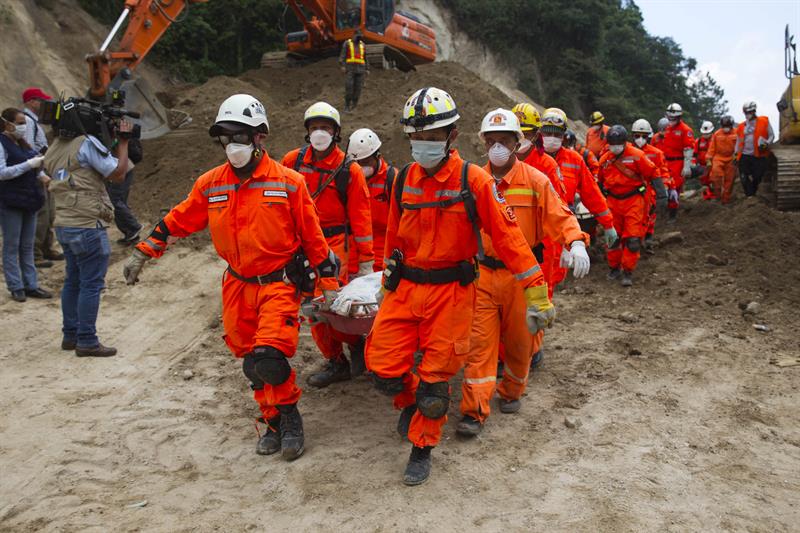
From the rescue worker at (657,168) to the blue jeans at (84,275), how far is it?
692 centimetres

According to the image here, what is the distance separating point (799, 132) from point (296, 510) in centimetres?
1268

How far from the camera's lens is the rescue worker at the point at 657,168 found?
953cm

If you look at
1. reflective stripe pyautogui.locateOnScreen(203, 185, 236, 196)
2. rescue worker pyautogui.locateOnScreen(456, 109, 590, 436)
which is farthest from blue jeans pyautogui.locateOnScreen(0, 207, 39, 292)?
rescue worker pyautogui.locateOnScreen(456, 109, 590, 436)

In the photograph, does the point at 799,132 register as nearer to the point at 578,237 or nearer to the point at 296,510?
the point at 578,237

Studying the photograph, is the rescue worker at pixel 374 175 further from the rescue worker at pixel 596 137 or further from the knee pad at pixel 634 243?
the rescue worker at pixel 596 137

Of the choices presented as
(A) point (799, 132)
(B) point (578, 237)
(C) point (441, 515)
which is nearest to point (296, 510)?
(C) point (441, 515)

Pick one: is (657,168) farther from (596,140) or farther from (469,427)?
(469,427)

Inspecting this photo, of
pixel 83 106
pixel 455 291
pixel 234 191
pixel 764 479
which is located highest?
pixel 83 106

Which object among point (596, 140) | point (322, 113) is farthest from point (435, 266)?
point (596, 140)

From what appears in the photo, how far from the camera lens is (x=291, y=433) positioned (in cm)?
452

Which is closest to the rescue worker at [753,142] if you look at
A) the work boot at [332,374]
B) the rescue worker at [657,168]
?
the rescue worker at [657,168]

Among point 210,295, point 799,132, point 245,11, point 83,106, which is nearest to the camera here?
point 83,106

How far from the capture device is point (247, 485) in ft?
13.6

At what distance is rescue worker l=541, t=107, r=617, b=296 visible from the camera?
20.4 feet
